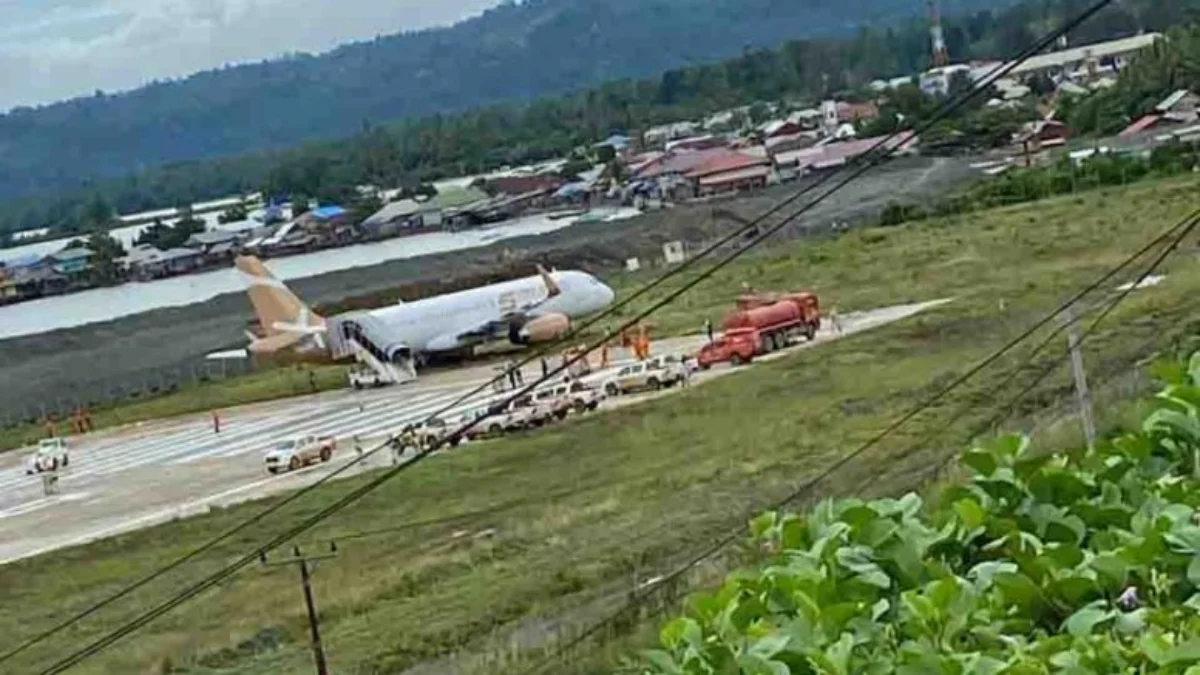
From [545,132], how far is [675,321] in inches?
3303

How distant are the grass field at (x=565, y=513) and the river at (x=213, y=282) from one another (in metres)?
39.5

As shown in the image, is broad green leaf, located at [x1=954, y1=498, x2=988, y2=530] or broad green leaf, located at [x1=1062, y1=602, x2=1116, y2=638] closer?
broad green leaf, located at [x1=1062, y1=602, x2=1116, y2=638]

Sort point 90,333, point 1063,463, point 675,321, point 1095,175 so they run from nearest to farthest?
point 1063,463 → point 675,321 → point 1095,175 → point 90,333

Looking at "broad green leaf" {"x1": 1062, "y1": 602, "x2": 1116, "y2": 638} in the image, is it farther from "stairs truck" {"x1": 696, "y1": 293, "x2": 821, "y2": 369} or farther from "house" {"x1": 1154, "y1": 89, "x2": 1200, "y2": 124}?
"house" {"x1": 1154, "y1": 89, "x2": 1200, "y2": 124}

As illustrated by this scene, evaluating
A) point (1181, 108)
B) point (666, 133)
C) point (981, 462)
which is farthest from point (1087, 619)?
point (666, 133)

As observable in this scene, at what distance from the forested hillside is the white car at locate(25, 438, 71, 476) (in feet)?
251

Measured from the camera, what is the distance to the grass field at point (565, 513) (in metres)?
16.5

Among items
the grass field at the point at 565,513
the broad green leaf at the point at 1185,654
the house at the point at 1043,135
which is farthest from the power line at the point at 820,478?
→ the house at the point at 1043,135

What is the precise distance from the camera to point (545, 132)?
124375mm

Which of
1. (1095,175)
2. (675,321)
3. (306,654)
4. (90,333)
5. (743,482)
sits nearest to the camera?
(306,654)

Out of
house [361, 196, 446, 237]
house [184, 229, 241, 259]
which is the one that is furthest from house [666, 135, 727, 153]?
house [184, 229, 241, 259]

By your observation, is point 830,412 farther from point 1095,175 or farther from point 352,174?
point 352,174

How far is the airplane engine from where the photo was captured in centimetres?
4041

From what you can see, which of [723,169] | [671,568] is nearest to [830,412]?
[671,568]
